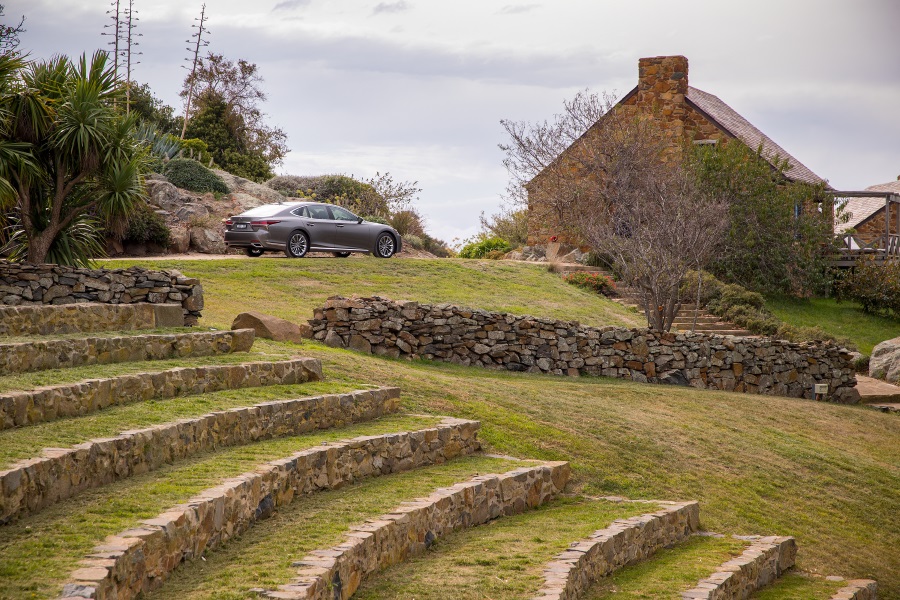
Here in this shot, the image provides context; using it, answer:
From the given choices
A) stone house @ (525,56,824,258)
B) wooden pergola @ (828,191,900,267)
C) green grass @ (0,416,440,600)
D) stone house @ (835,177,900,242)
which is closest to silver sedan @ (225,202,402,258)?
stone house @ (525,56,824,258)

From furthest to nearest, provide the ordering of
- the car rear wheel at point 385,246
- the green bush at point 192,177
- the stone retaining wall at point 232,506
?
1. the green bush at point 192,177
2. the car rear wheel at point 385,246
3. the stone retaining wall at point 232,506

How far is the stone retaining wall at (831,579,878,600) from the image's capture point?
9.07m

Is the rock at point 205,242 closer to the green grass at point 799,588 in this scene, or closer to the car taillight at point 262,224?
the car taillight at point 262,224

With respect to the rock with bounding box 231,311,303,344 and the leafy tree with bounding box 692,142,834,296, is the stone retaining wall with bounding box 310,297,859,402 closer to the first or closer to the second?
the rock with bounding box 231,311,303,344

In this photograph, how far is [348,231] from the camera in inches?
1012

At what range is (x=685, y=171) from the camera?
30.3 m

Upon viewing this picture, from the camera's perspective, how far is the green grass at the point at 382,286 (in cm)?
1920

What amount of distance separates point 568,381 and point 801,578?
24.3ft

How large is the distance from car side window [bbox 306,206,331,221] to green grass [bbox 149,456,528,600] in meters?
16.5

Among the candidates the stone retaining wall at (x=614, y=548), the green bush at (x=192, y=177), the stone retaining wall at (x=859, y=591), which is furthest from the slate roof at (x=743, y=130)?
the stone retaining wall at (x=614, y=548)

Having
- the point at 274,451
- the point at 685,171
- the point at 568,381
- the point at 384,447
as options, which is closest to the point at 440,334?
the point at 568,381

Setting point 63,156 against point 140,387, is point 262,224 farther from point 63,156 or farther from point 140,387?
point 140,387

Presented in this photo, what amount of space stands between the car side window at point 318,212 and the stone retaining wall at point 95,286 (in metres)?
11.6

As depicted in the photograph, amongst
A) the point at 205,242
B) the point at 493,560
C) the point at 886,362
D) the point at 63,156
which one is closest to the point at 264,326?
the point at 63,156
